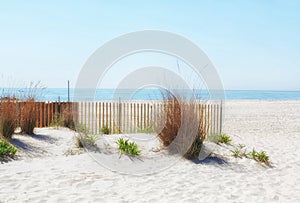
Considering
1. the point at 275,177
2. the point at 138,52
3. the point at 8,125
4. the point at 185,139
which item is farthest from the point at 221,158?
the point at 8,125

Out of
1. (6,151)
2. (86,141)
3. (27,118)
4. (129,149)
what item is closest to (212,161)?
(129,149)

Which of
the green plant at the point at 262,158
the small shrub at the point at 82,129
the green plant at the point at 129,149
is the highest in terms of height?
the small shrub at the point at 82,129

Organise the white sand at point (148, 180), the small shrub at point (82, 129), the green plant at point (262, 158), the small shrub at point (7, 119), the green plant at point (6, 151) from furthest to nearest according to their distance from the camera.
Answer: the small shrub at point (82, 129) < the small shrub at point (7, 119) < the green plant at point (262, 158) < the green plant at point (6, 151) < the white sand at point (148, 180)

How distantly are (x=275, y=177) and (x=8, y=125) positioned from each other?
572cm

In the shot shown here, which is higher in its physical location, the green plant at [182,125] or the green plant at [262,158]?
the green plant at [182,125]

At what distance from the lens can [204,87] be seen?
293 inches

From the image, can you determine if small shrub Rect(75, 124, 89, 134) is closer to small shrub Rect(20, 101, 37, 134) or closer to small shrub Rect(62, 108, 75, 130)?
small shrub Rect(20, 101, 37, 134)

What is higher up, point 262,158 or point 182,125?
point 182,125

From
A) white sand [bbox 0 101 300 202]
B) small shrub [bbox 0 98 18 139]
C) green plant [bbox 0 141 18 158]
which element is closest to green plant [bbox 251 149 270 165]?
white sand [bbox 0 101 300 202]

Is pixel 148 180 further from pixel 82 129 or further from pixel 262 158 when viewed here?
pixel 82 129

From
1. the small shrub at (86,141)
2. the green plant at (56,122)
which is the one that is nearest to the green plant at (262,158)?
the small shrub at (86,141)

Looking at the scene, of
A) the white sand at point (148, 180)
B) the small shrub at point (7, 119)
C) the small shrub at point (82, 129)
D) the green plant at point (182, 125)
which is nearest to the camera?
the white sand at point (148, 180)

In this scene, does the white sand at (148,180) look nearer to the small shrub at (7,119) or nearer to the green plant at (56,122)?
the small shrub at (7,119)

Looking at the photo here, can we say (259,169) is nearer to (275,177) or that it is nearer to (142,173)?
(275,177)
